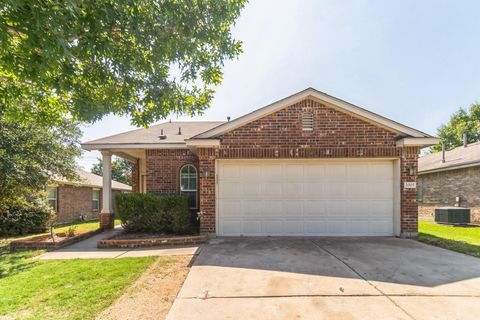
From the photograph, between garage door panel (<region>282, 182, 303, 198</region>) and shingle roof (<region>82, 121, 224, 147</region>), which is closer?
garage door panel (<region>282, 182, 303, 198</region>)

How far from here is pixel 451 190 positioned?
1458 centimetres

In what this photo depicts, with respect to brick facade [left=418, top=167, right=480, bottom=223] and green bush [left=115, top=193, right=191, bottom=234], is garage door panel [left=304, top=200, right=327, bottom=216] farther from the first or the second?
brick facade [left=418, top=167, right=480, bottom=223]

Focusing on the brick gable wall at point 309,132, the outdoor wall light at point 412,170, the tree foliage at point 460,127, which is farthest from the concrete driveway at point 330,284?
the tree foliage at point 460,127

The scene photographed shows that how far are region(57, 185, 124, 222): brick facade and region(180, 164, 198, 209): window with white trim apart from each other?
32.0ft

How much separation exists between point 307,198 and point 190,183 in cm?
456

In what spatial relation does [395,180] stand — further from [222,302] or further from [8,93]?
[8,93]

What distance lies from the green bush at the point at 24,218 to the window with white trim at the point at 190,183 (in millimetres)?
5930

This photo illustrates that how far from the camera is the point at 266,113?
804 cm

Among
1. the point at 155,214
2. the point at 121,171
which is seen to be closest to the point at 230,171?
the point at 155,214

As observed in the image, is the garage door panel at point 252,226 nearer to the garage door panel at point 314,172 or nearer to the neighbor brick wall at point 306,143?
the neighbor brick wall at point 306,143

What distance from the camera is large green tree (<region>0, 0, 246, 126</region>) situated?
3738 mm

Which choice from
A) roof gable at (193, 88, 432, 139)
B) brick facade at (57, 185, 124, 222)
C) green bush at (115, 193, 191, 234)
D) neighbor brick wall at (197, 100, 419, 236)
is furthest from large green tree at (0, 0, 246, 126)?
brick facade at (57, 185, 124, 222)

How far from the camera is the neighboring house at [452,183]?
13.0 m

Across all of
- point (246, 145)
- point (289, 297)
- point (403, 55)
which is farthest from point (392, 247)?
point (403, 55)
